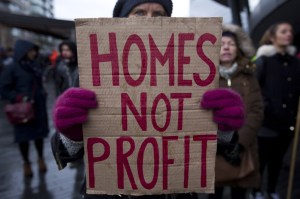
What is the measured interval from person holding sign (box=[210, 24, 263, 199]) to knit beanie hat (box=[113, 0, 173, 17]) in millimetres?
1272

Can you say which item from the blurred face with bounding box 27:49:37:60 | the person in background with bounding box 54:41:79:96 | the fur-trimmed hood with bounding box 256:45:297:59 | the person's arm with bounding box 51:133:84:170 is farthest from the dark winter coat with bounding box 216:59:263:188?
the blurred face with bounding box 27:49:37:60

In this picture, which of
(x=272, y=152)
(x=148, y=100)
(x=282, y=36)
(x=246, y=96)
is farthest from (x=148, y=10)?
(x=272, y=152)

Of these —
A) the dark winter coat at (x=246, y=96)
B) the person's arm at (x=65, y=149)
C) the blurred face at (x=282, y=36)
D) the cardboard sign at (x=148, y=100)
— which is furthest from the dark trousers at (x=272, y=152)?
the person's arm at (x=65, y=149)

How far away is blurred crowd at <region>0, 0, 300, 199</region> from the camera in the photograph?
7.18 ft

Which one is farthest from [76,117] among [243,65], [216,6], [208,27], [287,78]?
[216,6]

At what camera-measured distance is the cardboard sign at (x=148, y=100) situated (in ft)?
5.10

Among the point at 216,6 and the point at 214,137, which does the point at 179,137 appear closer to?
the point at 214,137

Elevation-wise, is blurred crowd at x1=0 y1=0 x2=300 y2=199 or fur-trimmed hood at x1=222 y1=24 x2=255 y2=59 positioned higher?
fur-trimmed hood at x1=222 y1=24 x2=255 y2=59

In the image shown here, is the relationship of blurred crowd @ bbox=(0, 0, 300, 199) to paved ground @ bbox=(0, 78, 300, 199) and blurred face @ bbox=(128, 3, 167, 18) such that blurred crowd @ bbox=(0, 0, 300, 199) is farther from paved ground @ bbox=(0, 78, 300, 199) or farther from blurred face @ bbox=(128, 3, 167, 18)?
paved ground @ bbox=(0, 78, 300, 199)

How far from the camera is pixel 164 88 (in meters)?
1.58

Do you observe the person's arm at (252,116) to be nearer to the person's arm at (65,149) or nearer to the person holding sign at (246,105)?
the person holding sign at (246,105)

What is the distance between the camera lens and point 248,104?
3205mm

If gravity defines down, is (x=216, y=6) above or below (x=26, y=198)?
above

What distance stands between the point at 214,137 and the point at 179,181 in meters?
0.23
